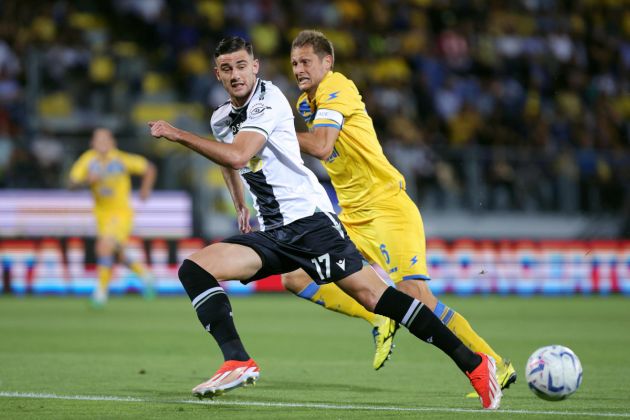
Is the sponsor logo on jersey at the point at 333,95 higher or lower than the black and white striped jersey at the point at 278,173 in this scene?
higher

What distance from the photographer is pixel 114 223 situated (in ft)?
52.4

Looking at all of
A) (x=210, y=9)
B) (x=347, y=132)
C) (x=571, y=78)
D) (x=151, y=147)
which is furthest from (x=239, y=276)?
(x=571, y=78)

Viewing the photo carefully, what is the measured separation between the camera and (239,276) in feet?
21.5

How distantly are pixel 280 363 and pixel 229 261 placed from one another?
295 cm

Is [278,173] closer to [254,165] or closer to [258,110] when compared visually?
[254,165]

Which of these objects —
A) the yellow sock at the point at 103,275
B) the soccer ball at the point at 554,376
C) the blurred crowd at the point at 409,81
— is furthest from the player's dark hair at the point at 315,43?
the blurred crowd at the point at 409,81

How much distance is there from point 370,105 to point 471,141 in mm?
2091

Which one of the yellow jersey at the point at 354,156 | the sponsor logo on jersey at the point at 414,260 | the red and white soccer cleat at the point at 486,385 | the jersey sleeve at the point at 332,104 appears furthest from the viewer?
the sponsor logo on jersey at the point at 414,260

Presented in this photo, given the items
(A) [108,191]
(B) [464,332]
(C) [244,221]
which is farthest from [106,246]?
(B) [464,332]

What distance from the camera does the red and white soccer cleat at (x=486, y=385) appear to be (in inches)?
249

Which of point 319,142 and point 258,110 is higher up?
point 258,110

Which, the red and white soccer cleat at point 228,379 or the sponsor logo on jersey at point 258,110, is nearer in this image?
the red and white soccer cleat at point 228,379

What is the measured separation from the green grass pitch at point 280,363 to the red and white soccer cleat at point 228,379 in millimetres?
134

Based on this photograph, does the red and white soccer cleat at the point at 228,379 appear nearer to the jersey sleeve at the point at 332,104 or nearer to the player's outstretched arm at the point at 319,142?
the player's outstretched arm at the point at 319,142
